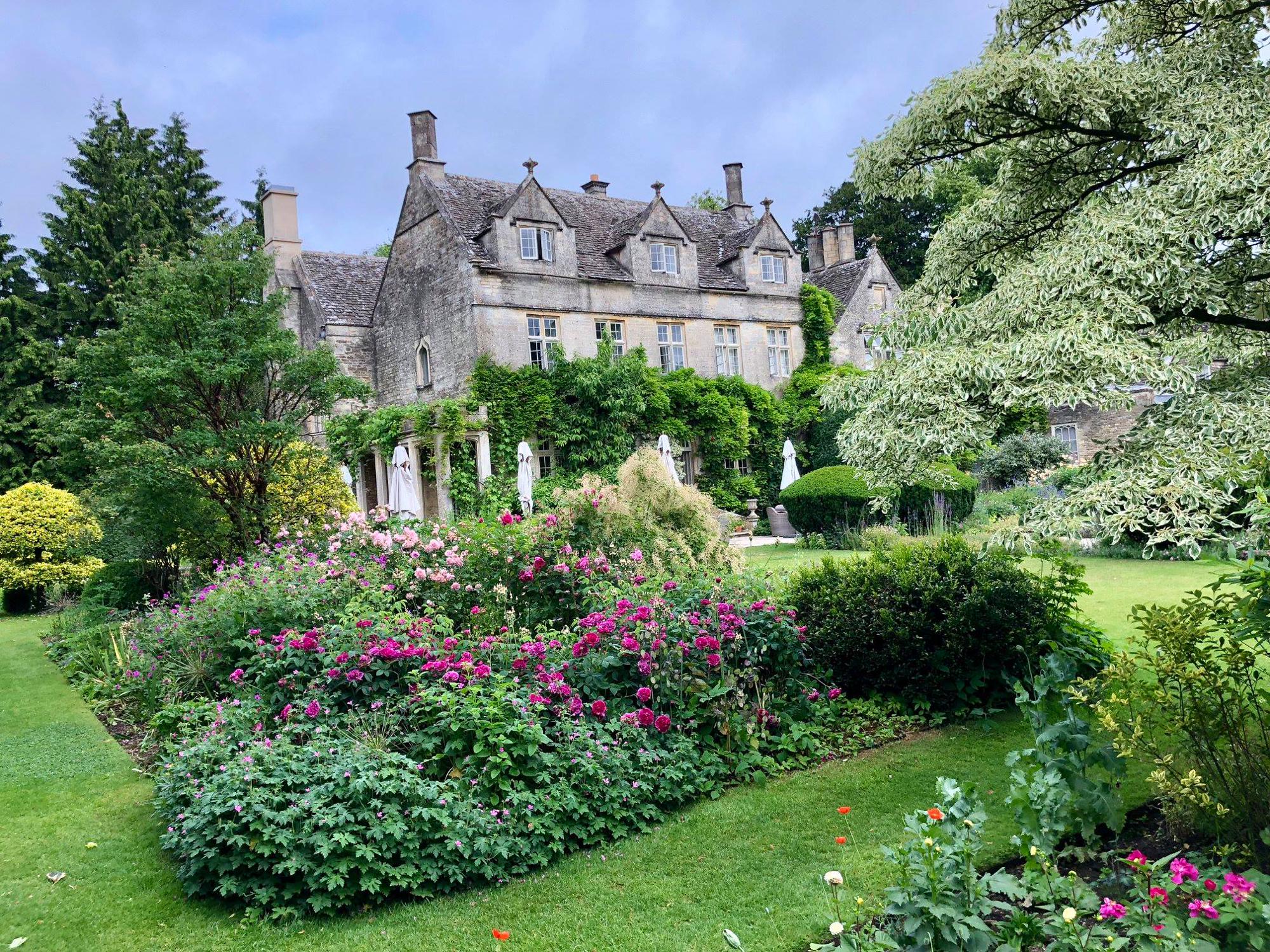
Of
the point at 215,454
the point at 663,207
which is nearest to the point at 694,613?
the point at 215,454

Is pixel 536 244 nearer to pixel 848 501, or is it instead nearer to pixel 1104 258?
pixel 848 501

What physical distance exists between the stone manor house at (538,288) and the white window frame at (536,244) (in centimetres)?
4

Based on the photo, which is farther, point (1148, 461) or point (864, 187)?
point (864, 187)

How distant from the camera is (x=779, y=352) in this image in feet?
91.2

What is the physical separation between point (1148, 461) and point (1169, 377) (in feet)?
1.51

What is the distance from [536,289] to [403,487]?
7.17m

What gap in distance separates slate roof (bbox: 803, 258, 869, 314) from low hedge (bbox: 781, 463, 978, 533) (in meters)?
13.4

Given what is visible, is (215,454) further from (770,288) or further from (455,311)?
(770,288)

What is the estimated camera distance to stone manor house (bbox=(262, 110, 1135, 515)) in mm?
22828

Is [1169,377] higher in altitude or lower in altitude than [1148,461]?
higher

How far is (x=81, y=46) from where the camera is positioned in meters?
8.97

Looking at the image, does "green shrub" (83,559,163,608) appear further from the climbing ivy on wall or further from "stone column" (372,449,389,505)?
"stone column" (372,449,389,505)

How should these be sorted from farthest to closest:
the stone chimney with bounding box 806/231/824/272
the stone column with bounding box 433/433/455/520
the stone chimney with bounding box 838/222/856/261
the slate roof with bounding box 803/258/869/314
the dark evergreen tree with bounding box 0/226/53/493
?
the stone chimney with bounding box 806/231/824/272, the stone chimney with bounding box 838/222/856/261, the slate roof with bounding box 803/258/869/314, the dark evergreen tree with bounding box 0/226/53/493, the stone column with bounding box 433/433/455/520

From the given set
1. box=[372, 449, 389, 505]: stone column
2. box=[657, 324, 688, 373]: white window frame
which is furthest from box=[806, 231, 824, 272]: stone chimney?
box=[372, 449, 389, 505]: stone column
